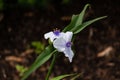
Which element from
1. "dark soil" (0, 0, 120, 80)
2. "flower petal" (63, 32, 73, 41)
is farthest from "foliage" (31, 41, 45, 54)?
"flower petal" (63, 32, 73, 41)

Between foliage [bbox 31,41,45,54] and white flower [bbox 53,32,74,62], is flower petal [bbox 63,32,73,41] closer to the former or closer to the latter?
white flower [bbox 53,32,74,62]

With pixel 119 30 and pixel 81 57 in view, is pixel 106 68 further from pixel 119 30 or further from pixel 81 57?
pixel 119 30

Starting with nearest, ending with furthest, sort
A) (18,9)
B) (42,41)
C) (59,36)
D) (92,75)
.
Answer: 1. (59,36)
2. (92,75)
3. (42,41)
4. (18,9)

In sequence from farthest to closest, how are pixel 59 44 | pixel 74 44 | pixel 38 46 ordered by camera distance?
1. pixel 74 44
2. pixel 38 46
3. pixel 59 44

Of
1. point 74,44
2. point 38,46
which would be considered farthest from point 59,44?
point 74,44

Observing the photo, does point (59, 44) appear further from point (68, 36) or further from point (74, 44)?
point (74, 44)

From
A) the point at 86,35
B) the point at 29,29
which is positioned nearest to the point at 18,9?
the point at 29,29
